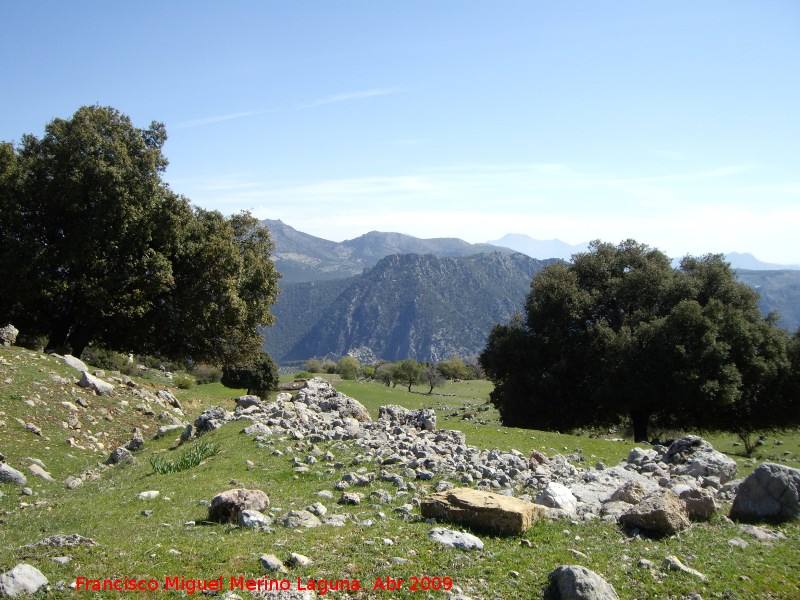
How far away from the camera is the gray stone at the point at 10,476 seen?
15.2 m

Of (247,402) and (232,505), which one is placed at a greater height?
(232,505)

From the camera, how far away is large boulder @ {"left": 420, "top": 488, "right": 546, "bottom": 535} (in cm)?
1031

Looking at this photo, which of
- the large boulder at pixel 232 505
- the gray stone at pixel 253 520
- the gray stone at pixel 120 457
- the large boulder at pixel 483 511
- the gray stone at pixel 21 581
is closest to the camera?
the gray stone at pixel 21 581

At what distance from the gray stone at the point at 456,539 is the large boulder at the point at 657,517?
342 centimetres

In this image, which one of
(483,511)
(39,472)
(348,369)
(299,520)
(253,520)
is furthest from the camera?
(348,369)

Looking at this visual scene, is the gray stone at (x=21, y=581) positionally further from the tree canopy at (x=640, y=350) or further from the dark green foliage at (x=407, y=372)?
the dark green foliage at (x=407, y=372)

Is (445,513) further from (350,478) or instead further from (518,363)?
(518,363)

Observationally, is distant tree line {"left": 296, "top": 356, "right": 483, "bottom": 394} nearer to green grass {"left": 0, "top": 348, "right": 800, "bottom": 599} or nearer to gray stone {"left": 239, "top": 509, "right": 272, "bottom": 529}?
green grass {"left": 0, "top": 348, "right": 800, "bottom": 599}

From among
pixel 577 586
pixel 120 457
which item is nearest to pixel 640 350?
pixel 120 457

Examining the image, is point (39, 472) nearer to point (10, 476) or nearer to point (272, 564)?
point (10, 476)

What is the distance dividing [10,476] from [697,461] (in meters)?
18.8

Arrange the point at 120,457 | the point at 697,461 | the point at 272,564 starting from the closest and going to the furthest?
the point at 272,564 < the point at 697,461 < the point at 120,457

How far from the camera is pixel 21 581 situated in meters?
7.20

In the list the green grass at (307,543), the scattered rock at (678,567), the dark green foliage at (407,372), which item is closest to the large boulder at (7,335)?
the green grass at (307,543)
